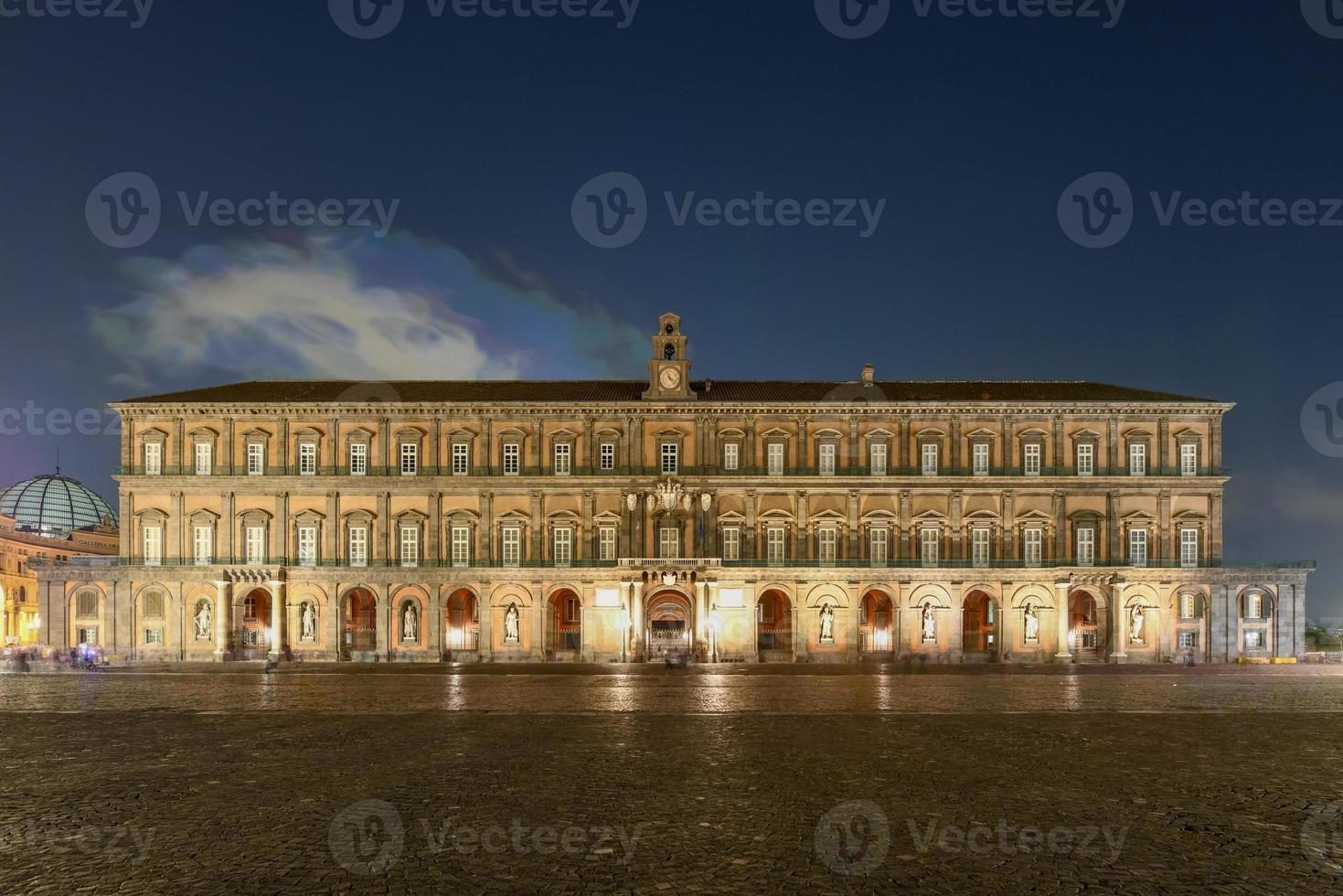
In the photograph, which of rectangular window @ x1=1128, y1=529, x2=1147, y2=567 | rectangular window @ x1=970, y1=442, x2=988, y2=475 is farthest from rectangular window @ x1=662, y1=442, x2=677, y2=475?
rectangular window @ x1=1128, y1=529, x2=1147, y2=567

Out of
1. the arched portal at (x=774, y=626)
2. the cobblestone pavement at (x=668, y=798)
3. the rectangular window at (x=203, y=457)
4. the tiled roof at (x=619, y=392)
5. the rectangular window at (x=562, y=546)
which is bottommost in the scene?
the arched portal at (x=774, y=626)

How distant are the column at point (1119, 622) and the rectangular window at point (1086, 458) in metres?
5.97

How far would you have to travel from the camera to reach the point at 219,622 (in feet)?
167

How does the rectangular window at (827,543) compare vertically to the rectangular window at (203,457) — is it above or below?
below

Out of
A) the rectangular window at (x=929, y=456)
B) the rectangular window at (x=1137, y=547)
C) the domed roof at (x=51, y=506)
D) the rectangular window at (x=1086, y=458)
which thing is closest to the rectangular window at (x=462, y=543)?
the rectangular window at (x=929, y=456)

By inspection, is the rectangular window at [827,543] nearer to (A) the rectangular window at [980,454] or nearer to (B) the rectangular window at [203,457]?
(A) the rectangular window at [980,454]

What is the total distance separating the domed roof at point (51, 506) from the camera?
317 feet

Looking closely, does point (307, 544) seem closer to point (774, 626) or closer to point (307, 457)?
point (307, 457)

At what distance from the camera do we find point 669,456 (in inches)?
2066

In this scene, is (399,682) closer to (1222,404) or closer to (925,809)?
(925,809)

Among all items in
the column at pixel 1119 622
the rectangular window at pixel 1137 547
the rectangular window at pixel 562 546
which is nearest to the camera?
the column at pixel 1119 622

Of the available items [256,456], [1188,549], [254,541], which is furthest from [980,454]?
[254,541]

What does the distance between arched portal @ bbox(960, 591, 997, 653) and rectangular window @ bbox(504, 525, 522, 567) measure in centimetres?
2333

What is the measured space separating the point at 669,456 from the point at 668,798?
128ft
